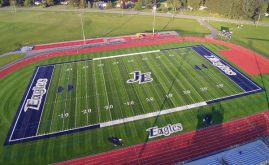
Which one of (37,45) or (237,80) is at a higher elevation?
(37,45)

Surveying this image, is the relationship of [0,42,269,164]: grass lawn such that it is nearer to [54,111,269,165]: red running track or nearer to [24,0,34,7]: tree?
[54,111,269,165]: red running track

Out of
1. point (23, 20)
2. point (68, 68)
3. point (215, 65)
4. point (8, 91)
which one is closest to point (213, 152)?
point (215, 65)

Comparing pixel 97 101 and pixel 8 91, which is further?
pixel 8 91

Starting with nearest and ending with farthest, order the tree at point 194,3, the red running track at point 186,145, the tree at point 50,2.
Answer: the red running track at point 186,145
the tree at point 194,3
the tree at point 50,2

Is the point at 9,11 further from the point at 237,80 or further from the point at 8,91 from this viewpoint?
the point at 237,80

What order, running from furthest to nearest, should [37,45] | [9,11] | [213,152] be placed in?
[9,11]
[37,45]
[213,152]

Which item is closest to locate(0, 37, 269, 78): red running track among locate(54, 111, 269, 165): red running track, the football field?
the football field

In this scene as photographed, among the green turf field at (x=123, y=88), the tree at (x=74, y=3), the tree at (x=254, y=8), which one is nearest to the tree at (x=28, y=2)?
the tree at (x=74, y=3)

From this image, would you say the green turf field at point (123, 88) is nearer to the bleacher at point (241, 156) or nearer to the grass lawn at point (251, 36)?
the bleacher at point (241, 156)
